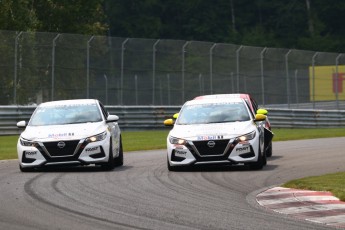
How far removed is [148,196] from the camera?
15.6 meters

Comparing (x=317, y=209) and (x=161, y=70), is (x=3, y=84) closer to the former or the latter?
(x=161, y=70)

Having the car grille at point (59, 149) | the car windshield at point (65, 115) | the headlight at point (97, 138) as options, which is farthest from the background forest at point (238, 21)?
the car grille at point (59, 149)

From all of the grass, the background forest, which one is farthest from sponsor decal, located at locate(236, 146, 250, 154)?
the background forest

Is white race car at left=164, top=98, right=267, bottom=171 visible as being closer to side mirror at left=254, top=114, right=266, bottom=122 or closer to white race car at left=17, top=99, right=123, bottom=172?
side mirror at left=254, top=114, right=266, bottom=122

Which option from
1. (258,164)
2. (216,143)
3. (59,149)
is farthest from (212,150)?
(59,149)

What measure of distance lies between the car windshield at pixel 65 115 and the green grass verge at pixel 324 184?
5448mm

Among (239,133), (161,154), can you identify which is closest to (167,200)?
(239,133)

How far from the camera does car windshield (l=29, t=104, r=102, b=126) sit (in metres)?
22.1

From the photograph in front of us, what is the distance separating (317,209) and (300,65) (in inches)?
1334

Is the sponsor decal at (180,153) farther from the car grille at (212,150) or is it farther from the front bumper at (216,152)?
the car grille at (212,150)

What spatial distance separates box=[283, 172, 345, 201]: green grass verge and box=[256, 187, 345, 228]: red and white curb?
188 millimetres

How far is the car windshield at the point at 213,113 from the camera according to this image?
71.8ft

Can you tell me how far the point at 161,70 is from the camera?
140 ft

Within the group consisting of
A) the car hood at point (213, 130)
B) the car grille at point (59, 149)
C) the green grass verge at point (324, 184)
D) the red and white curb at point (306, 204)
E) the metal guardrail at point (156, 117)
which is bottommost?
the metal guardrail at point (156, 117)
